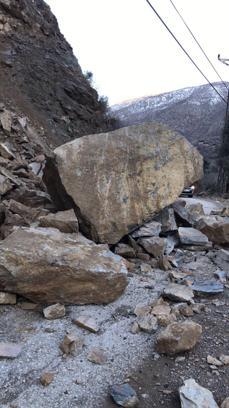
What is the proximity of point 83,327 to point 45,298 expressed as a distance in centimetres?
45

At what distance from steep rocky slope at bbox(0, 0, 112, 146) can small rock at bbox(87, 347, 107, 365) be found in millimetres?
8890

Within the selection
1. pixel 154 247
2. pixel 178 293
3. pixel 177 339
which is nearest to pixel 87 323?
pixel 177 339

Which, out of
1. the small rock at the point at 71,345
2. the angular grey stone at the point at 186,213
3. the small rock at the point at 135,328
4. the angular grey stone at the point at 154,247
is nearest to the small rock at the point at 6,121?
the angular grey stone at the point at 186,213

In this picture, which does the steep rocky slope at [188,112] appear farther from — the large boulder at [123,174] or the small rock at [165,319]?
the small rock at [165,319]

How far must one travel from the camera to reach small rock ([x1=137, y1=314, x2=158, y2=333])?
3.27 m

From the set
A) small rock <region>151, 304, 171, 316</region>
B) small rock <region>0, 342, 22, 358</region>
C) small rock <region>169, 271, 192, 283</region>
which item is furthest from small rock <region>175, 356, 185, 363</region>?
small rock <region>169, 271, 192, 283</region>

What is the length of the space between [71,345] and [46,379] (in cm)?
39

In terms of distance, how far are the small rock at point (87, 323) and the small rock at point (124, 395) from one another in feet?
2.19

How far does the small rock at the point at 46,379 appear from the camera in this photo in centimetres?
258

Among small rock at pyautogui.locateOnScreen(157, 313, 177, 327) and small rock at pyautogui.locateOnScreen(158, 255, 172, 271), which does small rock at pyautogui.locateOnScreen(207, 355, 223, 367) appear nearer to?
small rock at pyautogui.locateOnScreen(157, 313, 177, 327)

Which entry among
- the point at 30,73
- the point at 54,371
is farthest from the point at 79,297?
the point at 30,73

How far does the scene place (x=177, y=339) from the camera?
2945mm

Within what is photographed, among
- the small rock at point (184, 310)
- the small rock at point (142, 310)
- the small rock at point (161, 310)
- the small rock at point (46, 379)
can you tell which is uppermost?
the small rock at point (46, 379)

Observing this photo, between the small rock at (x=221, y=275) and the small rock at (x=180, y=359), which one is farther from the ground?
the small rock at (x=180, y=359)
